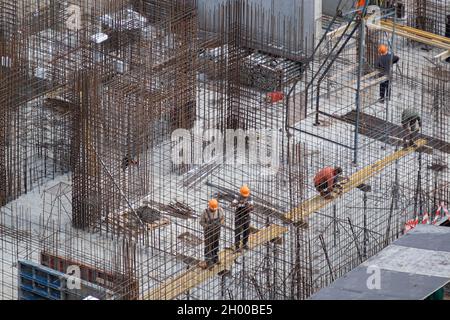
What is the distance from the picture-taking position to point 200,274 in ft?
118

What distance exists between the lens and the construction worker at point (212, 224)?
120 feet

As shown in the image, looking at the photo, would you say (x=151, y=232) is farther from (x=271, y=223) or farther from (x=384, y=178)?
(x=384, y=178)

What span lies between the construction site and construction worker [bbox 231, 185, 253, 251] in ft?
0.27

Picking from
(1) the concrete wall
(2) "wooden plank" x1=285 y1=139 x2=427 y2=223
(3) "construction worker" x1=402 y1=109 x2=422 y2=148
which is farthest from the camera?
(1) the concrete wall

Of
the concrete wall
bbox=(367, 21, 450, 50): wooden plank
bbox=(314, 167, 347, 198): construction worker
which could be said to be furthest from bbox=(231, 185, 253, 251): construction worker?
bbox=(367, 21, 450, 50): wooden plank

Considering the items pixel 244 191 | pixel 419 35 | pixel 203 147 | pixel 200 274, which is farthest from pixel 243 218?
pixel 419 35

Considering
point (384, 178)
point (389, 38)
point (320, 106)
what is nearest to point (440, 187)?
point (384, 178)

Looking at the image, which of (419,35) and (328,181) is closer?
(328,181)

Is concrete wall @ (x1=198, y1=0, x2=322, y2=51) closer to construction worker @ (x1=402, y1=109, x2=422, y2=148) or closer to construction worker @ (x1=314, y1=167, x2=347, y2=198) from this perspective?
construction worker @ (x1=402, y1=109, x2=422, y2=148)

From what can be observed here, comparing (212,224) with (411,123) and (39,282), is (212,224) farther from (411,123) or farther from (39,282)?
(411,123)

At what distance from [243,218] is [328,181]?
7.99 feet

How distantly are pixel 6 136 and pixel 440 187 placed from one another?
335 inches

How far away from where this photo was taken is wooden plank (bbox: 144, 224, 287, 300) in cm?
3528

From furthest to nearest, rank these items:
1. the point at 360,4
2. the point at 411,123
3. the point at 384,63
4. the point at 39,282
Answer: the point at 384,63, the point at 411,123, the point at 360,4, the point at 39,282
